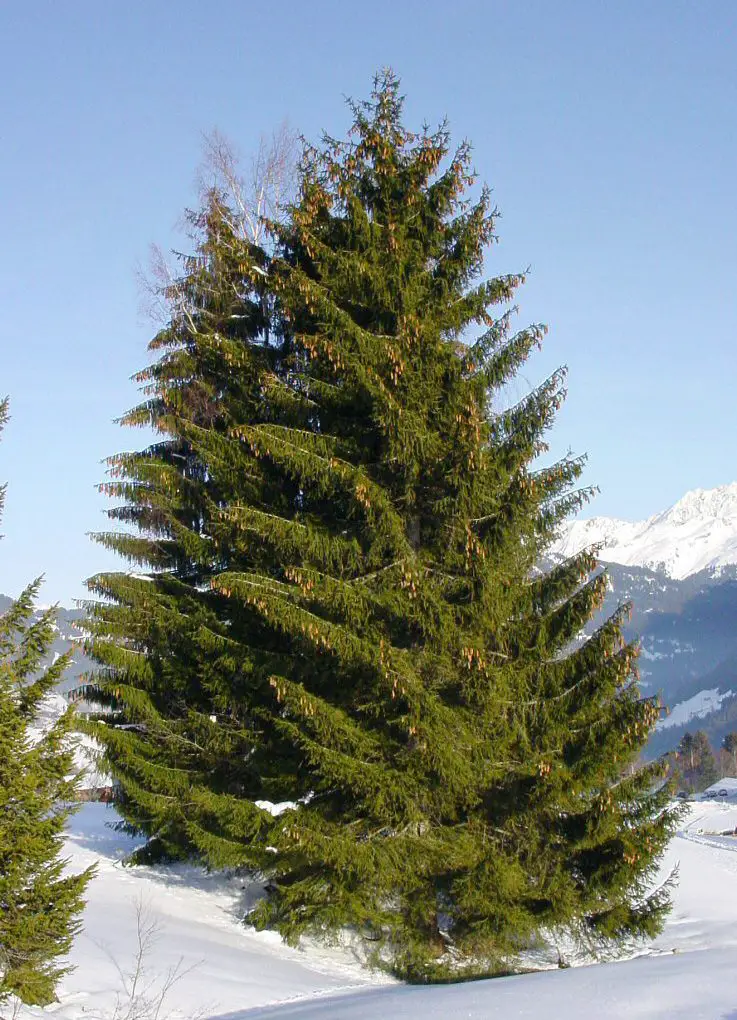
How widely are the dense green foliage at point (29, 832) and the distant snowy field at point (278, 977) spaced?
562mm

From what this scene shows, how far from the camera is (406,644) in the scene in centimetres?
1226

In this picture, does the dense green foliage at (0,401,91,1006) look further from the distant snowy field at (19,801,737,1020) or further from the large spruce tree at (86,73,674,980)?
the large spruce tree at (86,73,674,980)

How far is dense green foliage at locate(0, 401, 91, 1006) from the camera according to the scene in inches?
317

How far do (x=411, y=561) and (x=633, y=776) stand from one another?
4405 millimetres

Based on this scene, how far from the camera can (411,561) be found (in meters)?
11.5

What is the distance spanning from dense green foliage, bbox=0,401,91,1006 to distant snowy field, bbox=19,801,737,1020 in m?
0.56

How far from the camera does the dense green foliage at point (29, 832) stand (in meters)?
8.06

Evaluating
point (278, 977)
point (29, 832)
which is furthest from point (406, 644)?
point (29, 832)

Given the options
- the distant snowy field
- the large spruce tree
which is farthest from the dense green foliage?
the large spruce tree

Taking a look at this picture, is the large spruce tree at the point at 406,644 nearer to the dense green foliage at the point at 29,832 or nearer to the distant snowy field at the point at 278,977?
the distant snowy field at the point at 278,977

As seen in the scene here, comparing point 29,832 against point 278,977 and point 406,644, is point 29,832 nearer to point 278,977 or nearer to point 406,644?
point 278,977

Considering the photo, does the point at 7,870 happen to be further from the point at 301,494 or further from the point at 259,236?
the point at 259,236

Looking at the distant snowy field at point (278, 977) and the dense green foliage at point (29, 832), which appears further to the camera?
the dense green foliage at point (29, 832)

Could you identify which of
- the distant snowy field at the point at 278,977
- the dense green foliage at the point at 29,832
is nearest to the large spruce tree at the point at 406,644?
the distant snowy field at the point at 278,977
